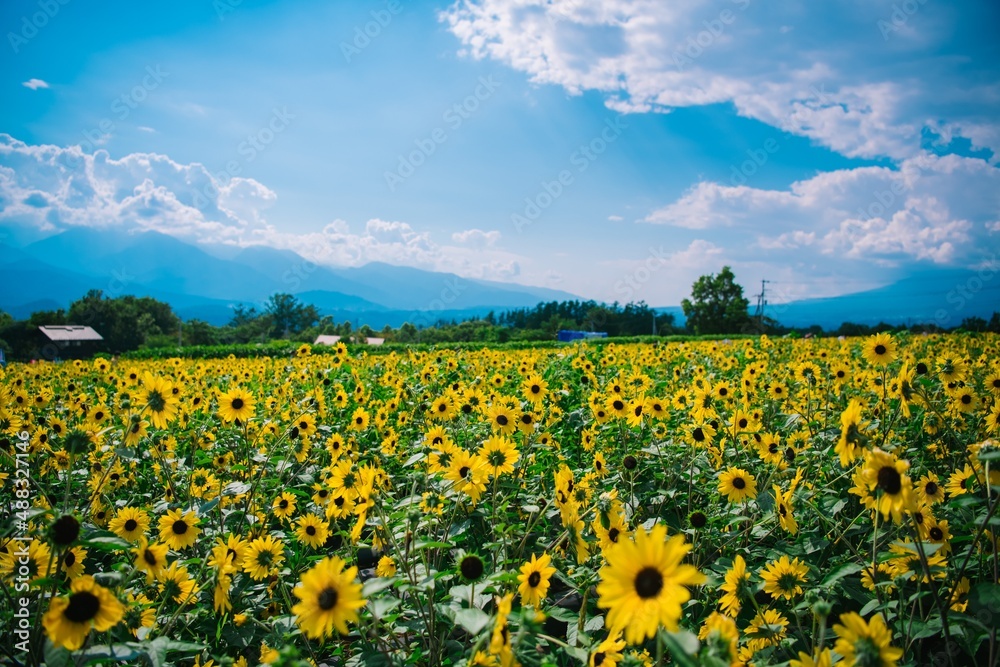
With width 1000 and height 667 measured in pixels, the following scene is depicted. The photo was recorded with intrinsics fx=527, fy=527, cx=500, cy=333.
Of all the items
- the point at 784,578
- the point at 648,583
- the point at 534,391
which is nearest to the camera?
the point at 648,583

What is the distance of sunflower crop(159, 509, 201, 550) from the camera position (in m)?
2.61

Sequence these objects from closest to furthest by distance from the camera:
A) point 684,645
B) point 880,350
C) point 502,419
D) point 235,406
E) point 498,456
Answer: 1. point 684,645
2. point 498,456
3. point 502,419
4. point 235,406
5. point 880,350

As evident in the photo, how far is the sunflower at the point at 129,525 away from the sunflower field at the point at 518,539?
0.01 metres

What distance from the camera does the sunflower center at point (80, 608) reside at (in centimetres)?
155

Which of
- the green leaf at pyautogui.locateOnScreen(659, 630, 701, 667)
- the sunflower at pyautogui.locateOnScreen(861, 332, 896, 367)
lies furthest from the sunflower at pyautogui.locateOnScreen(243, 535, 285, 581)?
the sunflower at pyautogui.locateOnScreen(861, 332, 896, 367)

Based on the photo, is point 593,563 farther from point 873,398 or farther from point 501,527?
point 873,398

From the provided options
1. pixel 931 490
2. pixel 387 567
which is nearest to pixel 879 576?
pixel 931 490

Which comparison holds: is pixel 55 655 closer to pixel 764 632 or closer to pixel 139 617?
pixel 139 617

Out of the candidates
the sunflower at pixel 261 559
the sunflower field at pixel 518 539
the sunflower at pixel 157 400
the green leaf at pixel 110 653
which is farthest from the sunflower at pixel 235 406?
the green leaf at pixel 110 653

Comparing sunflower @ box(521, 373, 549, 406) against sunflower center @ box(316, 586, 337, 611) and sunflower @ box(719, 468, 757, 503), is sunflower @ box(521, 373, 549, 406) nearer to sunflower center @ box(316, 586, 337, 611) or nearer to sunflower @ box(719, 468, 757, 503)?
sunflower @ box(719, 468, 757, 503)

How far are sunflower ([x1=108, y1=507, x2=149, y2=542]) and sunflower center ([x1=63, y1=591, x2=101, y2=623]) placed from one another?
1.32m

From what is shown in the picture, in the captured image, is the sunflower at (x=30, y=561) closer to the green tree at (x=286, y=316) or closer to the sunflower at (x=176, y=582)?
the sunflower at (x=176, y=582)

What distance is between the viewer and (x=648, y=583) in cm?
129

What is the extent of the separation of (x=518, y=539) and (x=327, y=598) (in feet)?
4.24
